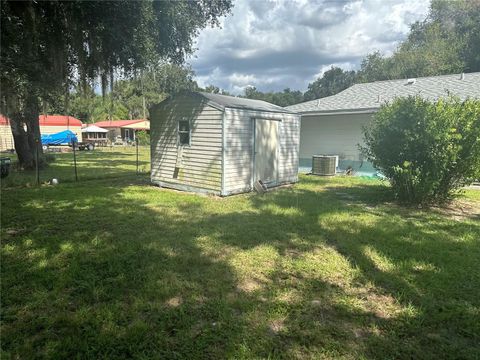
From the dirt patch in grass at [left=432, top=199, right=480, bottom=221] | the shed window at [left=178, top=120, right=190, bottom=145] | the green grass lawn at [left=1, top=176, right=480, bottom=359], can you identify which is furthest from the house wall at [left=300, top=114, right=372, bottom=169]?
the green grass lawn at [left=1, top=176, right=480, bottom=359]

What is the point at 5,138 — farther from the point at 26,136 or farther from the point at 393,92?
the point at 393,92

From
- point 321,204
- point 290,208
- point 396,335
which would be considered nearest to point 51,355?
point 396,335

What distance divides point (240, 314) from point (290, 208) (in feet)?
14.1

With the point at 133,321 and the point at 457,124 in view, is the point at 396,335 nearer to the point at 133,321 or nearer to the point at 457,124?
the point at 133,321

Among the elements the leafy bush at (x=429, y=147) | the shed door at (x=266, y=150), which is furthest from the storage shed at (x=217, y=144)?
the leafy bush at (x=429, y=147)

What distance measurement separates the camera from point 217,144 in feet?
27.6

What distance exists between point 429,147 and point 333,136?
886cm

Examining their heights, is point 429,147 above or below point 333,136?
below

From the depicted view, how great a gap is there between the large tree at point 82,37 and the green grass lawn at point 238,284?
2.86 meters

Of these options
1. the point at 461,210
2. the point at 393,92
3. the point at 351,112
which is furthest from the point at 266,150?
the point at 393,92

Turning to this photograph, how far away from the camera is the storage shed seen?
8445 millimetres

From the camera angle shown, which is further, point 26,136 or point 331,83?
point 331,83

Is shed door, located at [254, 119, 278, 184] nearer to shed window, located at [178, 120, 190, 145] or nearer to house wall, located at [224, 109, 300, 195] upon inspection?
house wall, located at [224, 109, 300, 195]

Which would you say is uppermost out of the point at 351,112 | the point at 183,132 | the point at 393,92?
the point at 393,92
